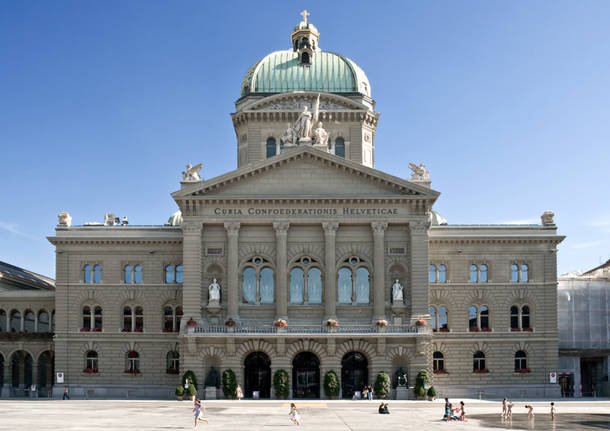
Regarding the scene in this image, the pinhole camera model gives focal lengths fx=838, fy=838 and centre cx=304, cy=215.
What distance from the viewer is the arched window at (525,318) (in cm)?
7744

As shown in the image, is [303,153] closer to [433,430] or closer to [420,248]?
[420,248]

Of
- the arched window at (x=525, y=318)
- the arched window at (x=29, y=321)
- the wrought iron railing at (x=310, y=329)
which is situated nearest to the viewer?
the wrought iron railing at (x=310, y=329)

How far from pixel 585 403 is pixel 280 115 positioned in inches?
1558

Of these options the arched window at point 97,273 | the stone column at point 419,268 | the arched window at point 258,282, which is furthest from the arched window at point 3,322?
the stone column at point 419,268

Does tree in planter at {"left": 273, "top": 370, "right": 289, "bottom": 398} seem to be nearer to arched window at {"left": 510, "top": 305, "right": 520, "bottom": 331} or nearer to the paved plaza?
the paved plaza

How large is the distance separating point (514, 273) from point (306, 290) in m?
20.0

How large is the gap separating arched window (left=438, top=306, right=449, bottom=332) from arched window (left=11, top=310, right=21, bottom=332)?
1618 inches

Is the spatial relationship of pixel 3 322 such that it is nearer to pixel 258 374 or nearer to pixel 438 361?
pixel 258 374

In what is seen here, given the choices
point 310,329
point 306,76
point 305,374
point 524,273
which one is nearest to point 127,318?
point 305,374

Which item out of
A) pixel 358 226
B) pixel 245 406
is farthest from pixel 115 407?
pixel 358 226

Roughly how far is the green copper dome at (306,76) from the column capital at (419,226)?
20.4 m

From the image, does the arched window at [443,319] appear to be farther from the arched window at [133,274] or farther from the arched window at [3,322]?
the arched window at [3,322]

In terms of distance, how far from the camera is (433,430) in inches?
1853

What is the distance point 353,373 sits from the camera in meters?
70.9
